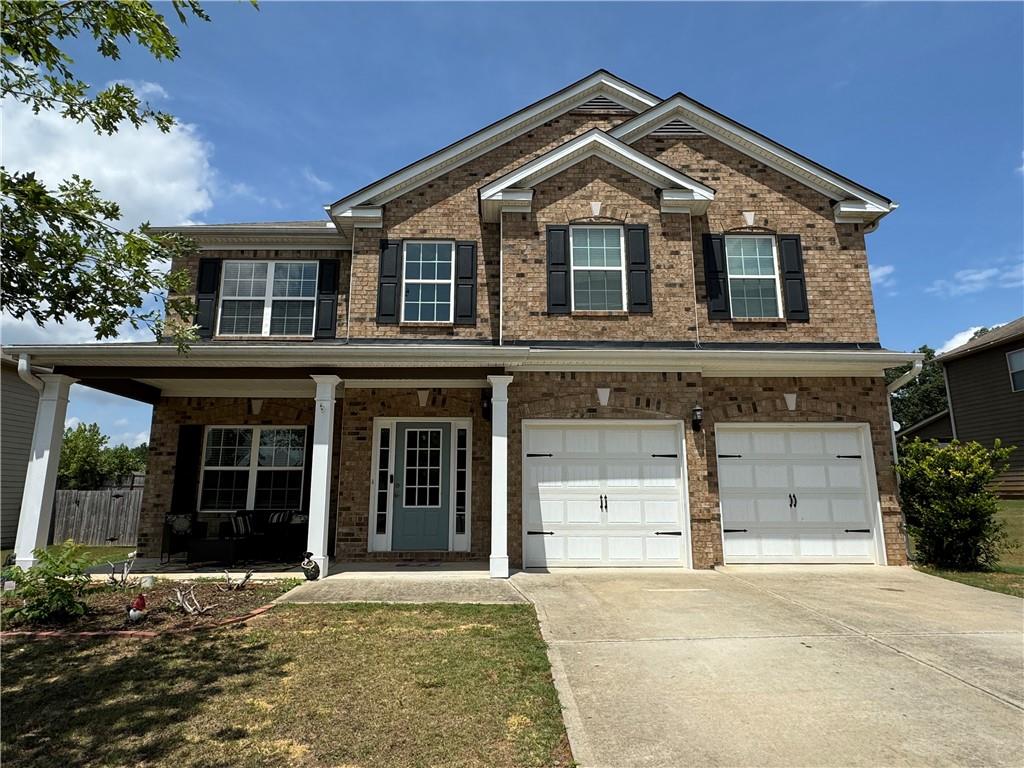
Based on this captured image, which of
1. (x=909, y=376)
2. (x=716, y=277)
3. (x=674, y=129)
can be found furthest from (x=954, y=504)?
(x=674, y=129)

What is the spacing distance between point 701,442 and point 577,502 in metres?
2.30

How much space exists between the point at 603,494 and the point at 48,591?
23.9ft

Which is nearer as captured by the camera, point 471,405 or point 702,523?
point 702,523

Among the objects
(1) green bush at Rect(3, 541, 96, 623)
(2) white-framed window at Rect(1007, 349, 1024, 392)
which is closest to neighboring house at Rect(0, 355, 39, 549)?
(1) green bush at Rect(3, 541, 96, 623)

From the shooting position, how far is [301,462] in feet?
36.9

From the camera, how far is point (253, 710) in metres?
3.89

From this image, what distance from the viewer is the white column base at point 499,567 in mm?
8484

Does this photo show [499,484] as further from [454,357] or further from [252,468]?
[252,468]

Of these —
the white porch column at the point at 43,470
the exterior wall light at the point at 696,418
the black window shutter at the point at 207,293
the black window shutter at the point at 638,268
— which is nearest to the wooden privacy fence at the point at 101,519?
the black window shutter at the point at 207,293

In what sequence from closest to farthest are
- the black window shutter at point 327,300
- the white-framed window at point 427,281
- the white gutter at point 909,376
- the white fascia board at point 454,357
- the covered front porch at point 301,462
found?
the white fascia board at point 454,357
the covered front porch at point 301,462
the white gutter at point 909,376
the white-framed window at point 427,281
the black window shutter at point 327,300

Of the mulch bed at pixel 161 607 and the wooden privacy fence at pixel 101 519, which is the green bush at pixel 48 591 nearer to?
the mulch bed at pixel 161 607

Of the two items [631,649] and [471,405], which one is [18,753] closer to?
[631,649]

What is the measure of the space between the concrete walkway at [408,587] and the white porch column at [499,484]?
1.01 feet

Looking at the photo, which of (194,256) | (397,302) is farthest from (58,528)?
(397,302)
